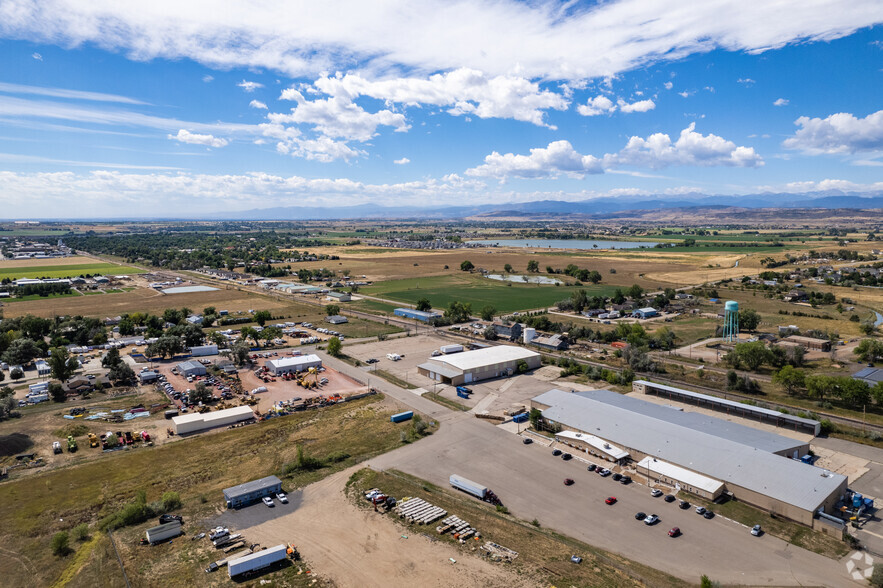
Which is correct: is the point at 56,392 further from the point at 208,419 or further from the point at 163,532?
the point at 163,532

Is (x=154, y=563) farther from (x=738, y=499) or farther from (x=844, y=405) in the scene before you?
(x=844, y=405)

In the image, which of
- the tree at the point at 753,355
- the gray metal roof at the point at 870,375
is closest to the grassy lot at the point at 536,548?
the tree at the point at 753,355

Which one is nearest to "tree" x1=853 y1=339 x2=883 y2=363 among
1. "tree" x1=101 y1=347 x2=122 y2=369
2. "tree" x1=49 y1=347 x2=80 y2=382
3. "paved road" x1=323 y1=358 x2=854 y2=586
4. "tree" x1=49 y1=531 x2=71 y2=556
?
"paved road" x1=323 y1=358 x2=854 y2=586

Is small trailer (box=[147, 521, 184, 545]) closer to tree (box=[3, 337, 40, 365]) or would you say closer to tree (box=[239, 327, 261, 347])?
tree (box=[239, 327, 261, 347])

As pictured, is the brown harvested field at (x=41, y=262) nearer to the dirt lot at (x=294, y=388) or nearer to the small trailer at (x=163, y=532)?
the dirt lot at (x=294, y=388)

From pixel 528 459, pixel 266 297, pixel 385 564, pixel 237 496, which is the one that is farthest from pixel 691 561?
pixel 266 297
